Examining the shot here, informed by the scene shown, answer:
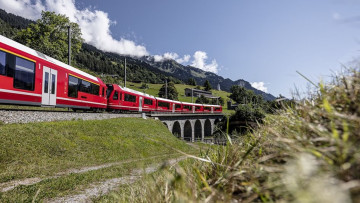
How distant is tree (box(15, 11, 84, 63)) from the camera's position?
107 feet

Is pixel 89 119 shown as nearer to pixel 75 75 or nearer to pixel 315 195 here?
pixel 75 75

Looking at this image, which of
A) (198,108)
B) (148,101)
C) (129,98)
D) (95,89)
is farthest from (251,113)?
(198,108)

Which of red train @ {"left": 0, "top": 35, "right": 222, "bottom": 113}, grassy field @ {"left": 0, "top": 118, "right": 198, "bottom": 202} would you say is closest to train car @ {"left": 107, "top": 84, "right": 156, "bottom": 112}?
red train @ {"left": 0, "top": 35, "right": 222, "bottom": 113}

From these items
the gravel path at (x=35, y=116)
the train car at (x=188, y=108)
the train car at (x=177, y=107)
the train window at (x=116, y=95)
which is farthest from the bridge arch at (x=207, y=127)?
the gravel path at (x=35, y=116)

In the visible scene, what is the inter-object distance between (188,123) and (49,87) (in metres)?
35.6

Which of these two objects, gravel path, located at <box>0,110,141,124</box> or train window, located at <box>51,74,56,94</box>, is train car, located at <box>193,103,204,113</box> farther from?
train window, located at <box>51,74,56,94</box>

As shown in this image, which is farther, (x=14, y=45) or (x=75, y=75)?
(x=75, y=75)

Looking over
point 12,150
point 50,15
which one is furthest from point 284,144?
point 50,15

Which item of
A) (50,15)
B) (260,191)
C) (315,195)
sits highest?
(50,15)

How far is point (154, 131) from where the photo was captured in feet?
81.7

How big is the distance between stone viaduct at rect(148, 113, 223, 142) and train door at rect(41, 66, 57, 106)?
19486mm

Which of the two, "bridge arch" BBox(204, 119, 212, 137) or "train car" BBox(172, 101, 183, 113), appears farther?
"bridge arch" BBox(204, 119, 212, 137)

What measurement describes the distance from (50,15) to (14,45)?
29.9 meters

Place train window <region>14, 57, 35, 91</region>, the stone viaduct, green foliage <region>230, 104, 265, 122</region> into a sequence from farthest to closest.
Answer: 1. the stone viaduct
2. train window <region>14, 57, 35, 91</region>
3. green foliage <region>230, 104, 265, 122</region>
